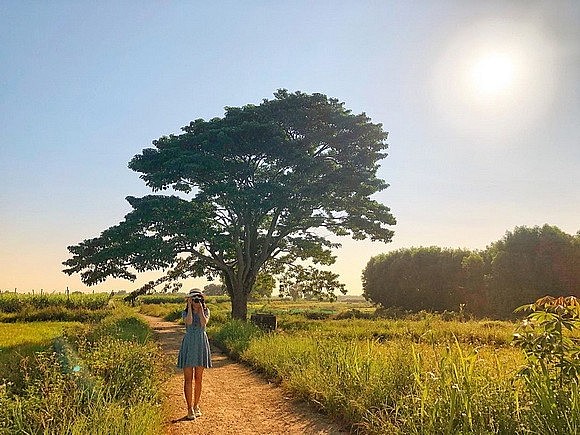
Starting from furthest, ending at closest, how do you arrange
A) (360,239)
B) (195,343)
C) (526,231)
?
(526,231)
(360,239)
(195,343)

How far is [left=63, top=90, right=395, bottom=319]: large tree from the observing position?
22.2m

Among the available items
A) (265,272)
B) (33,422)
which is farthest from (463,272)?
(33,422)

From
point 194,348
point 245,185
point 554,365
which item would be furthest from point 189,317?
point 245,185

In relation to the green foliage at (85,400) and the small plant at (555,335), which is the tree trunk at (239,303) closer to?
the green foliage at (85,400)

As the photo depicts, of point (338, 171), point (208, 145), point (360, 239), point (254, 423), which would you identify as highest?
point (208, 145)

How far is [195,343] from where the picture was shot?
7949 millimetres

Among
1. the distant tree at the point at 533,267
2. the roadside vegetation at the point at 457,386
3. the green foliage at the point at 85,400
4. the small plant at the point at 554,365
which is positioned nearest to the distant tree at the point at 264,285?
the distant tree at the point at 533,267

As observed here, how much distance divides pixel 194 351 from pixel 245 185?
662 inches

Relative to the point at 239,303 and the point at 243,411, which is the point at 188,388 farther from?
the point at 239,303

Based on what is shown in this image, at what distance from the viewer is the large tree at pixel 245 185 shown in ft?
73.0

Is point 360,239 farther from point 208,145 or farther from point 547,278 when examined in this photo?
point 547,278

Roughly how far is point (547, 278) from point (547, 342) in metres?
39.7

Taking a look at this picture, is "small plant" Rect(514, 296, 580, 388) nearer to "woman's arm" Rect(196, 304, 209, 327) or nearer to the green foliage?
the green foliage

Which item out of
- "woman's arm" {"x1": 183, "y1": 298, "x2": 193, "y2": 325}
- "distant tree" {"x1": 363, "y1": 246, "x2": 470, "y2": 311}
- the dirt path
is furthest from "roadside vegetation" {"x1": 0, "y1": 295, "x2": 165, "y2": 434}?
"distant tree" {"x1": 363, "y1": 246, "x2": 470, "y2": 311}
